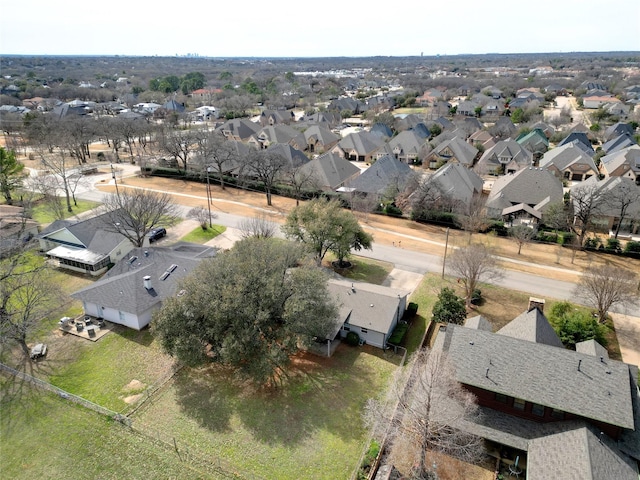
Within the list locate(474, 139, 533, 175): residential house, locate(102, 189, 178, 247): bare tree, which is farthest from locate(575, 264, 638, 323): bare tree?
locate(474, 139, 533, 175): residential house

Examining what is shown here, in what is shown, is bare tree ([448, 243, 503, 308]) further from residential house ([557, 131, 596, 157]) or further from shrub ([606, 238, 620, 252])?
residential house ([557, 131, 596, 157])

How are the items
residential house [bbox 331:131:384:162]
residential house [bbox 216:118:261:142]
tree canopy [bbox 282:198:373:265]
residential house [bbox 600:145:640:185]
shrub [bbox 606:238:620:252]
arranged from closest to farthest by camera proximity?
1. tree canopy [bbox 282:198:373:265]
2. shrub [bbox 606:238:620:252]
3. residential house [bbox 600:145:640:185]
4. residential house [bbox 331:131:384:162]
5. residential house [bbox 216:118:261:142]

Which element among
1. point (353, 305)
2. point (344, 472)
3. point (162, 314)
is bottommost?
point (344, 472)

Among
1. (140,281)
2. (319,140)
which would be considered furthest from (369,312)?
(319,140)

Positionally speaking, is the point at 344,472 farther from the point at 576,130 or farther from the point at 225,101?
the point at 225,101

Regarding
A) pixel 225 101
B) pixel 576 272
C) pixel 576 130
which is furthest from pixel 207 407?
pixel 225 101

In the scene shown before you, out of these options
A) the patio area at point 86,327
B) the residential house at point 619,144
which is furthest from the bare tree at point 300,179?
the residential house at point 619,144

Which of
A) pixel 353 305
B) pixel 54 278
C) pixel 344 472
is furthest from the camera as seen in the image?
pixel 54 278
